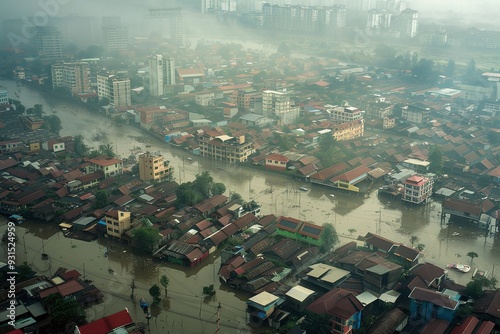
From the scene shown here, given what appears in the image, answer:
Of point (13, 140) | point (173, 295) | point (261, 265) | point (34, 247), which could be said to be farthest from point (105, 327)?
point (13, 140)

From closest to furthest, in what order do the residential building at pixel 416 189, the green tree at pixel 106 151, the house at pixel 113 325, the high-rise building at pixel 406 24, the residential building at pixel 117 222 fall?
the house at pixel 113 325, the residential building at pixel 117 222, the residential building at pixel 416 189, the green tree at pixel 106 151, the high-rise building at pixel 406 24

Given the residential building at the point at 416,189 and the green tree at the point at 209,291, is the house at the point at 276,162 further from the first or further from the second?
the green tree at the point at 209,291

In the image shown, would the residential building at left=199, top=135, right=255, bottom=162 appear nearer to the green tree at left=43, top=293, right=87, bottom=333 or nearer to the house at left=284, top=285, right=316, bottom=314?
the house at left=284, top=285, right=316, bottom=314

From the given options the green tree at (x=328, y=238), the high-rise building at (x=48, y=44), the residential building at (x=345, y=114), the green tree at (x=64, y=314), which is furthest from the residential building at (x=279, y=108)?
the high-rise building at (x=48, y=44)

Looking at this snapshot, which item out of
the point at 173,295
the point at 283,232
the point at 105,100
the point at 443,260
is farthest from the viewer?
the point at 105,100

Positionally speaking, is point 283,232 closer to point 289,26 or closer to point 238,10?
point 289,26

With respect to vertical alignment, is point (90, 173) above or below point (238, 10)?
below
